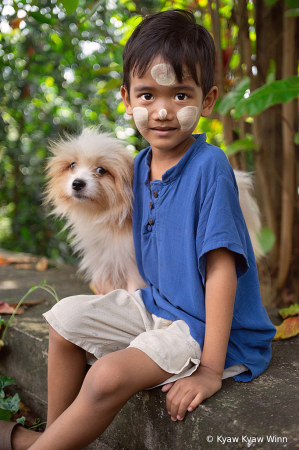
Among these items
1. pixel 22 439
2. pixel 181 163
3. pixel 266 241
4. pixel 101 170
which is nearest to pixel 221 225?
pixel 181 163

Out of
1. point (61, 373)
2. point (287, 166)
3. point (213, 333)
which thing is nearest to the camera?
point (213, 333)

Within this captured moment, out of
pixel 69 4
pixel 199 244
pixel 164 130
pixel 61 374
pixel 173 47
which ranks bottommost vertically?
pixel 61 374

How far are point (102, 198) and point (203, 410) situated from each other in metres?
0.85

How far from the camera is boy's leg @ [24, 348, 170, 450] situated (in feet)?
3.33

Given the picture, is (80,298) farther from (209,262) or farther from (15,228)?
(15,228)

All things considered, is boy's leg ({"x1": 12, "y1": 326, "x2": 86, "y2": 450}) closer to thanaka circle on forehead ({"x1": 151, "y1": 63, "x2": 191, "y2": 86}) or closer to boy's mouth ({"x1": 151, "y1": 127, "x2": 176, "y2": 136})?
boy's mouth ({"x1": 151, "y1": 127, "x2": 176, "y2": 136})

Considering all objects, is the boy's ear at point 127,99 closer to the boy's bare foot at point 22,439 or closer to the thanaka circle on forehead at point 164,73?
the thanaka circle on forehead at point 164,73

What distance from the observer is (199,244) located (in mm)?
1187

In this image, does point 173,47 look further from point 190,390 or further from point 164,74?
point 190,390

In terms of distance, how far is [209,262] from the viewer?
1179 mm

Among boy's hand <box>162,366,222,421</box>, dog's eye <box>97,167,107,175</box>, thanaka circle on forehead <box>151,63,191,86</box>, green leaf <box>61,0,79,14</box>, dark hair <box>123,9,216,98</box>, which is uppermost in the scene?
green leaf <box>61,0,79,14</box>

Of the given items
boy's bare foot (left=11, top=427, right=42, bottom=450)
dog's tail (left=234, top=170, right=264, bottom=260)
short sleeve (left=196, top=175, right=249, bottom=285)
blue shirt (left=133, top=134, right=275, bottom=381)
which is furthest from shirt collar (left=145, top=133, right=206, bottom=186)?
boy's bare foot (left=11, top=427, right=42, bottom=450)

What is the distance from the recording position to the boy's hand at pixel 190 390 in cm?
105

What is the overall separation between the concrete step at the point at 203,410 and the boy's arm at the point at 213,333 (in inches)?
1.8
